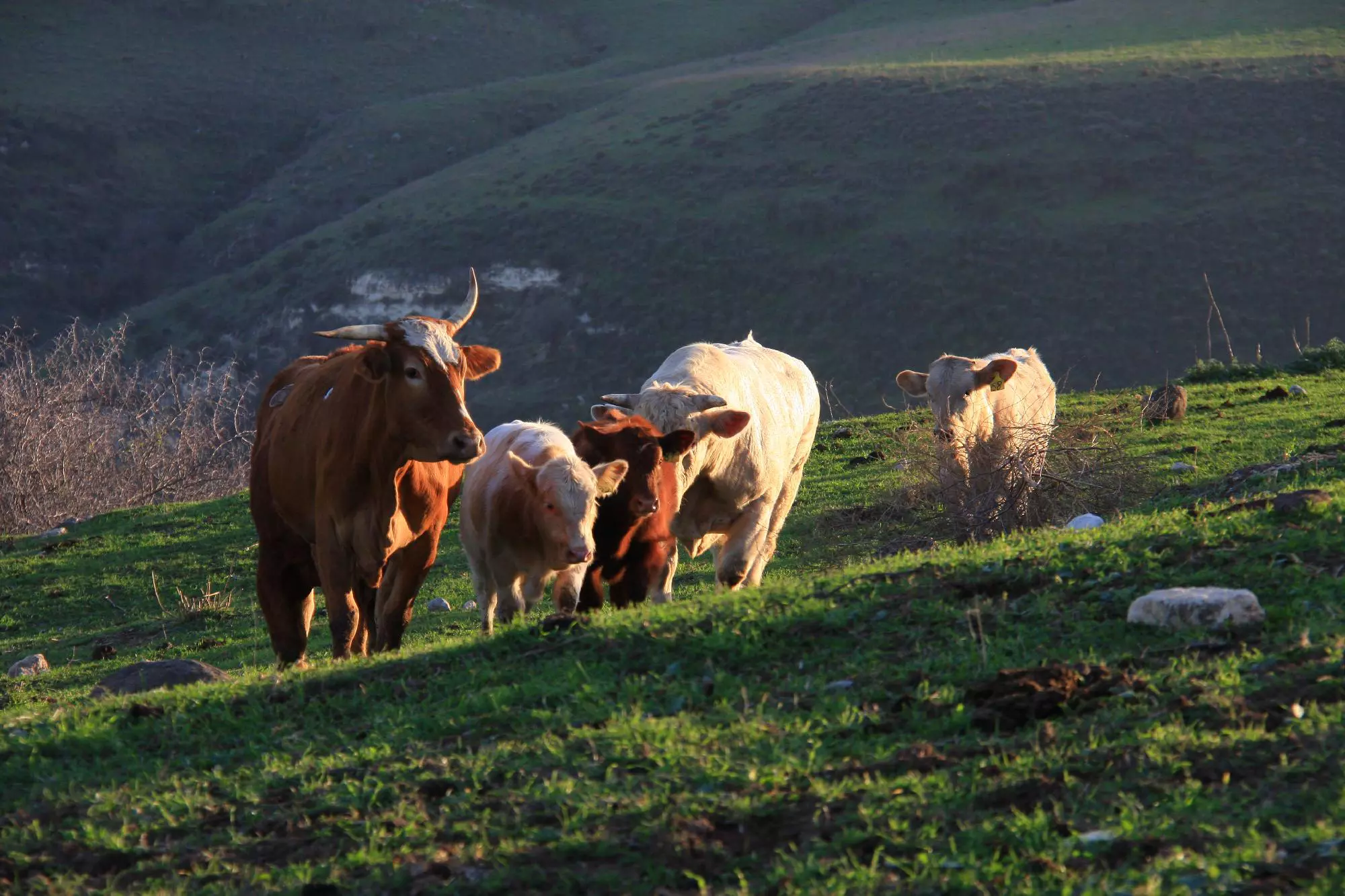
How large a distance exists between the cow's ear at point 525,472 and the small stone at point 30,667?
550cm

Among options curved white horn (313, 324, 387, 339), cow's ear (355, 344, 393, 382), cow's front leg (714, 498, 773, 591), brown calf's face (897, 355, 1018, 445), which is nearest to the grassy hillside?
cow's ear (355, 344, 393, 382)

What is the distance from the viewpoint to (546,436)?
33.7ft

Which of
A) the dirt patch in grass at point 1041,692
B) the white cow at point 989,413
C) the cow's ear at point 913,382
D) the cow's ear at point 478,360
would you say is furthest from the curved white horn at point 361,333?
the cow's ear at point 913,382

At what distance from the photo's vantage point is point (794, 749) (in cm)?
529

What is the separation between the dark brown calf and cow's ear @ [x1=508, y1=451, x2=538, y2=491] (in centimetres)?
49

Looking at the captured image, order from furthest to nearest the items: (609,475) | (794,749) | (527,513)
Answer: (527,513), (609,475), (794,749)

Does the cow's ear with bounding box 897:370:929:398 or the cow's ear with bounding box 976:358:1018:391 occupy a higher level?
the cow's ear with bounding box 976:358:1018:391

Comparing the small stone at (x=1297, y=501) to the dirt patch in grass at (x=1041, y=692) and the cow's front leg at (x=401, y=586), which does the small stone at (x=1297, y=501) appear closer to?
the dirt patch in grass at (x=1041, y=692)

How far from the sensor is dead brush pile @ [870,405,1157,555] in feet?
38.2

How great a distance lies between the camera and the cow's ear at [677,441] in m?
9.67

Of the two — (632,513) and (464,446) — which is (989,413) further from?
(464,446)

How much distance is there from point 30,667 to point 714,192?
194ft

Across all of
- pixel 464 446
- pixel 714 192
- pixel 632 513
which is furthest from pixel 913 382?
pixel 714 192

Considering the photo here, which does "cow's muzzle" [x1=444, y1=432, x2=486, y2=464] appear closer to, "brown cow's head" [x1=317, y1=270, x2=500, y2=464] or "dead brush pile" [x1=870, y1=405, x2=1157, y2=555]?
"brown cow's head" [x1=317, y1=270, x2=500, y2=464]
